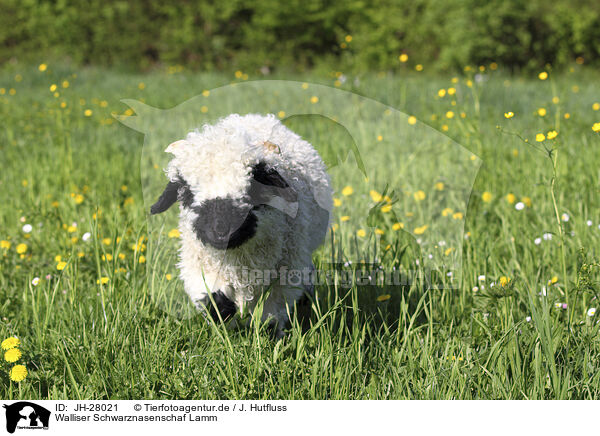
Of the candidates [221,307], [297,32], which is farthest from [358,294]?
[297,32]

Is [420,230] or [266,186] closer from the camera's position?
[266,186]

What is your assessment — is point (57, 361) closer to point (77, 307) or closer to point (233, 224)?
point (77, 307)

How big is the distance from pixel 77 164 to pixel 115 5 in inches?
393

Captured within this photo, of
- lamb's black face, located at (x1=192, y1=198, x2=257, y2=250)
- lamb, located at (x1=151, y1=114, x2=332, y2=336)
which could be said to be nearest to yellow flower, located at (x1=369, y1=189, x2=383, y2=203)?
lamb, located at (x1=151, y1=114, x2=332, y2=336)

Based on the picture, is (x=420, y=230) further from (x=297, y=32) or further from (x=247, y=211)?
(x=297, y=32)

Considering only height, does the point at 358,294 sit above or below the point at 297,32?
below

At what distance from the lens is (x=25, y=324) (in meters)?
2.70

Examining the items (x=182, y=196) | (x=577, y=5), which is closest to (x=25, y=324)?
A: (x=182, y=196)

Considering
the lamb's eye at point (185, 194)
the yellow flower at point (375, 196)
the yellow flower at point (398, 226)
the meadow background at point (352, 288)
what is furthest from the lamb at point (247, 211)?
the yellow flower at point (398, 226)

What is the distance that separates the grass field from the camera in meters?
2.27

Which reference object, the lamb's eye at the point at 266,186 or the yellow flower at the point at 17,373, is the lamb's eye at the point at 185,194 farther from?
the yellow flower at the point at 17,373

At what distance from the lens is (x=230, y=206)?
5.98ft

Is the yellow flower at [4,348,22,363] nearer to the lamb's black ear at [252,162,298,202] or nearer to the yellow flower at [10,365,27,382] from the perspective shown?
the yellow flower at [10,365,27,382]
